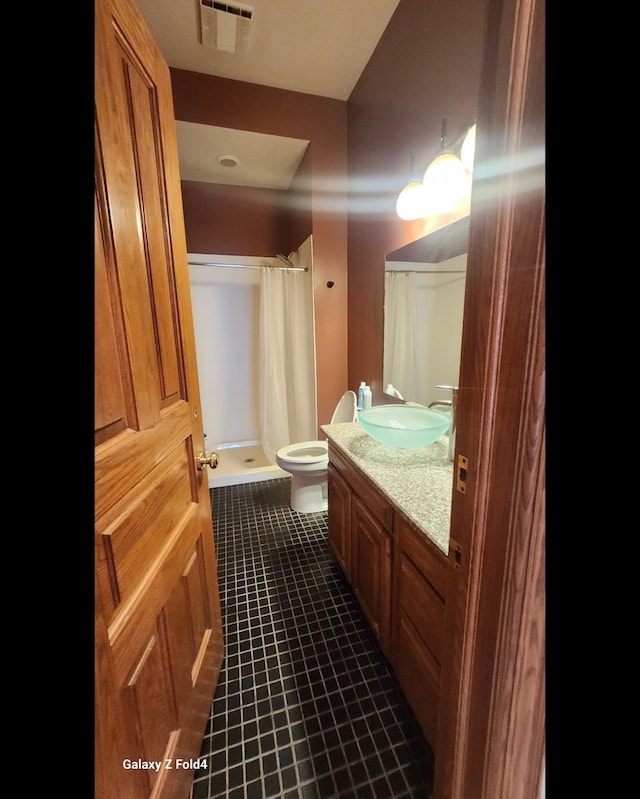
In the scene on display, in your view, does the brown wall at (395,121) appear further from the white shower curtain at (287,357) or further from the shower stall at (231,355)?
the shower stall at (231,355)

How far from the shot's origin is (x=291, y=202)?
2865 millimetres

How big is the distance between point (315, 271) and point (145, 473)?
2.08 m

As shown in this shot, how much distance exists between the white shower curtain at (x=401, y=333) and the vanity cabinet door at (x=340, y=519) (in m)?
0.62

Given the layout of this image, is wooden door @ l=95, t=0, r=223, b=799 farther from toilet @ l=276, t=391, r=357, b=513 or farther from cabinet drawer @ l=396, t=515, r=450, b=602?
toilet @ l=276, t=391, r=357, b=513

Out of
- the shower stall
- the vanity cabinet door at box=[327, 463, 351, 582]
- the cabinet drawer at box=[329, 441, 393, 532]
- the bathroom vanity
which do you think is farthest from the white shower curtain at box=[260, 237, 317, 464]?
the bathroom vanity

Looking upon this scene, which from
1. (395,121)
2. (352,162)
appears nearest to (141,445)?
(395,121)

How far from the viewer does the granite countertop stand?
0.86 meters

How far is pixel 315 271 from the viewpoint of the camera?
7.77 ft

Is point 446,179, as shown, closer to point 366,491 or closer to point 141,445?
point 366,491

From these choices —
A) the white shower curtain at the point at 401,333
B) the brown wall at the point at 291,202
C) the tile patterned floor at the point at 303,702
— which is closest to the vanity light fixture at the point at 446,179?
the white shower curtain at the point at 401,333

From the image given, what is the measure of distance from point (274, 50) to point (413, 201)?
145 centimetres

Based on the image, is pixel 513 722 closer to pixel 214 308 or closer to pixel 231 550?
pixel 231 550

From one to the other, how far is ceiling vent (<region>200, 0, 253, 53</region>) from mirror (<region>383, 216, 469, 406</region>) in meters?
1.44
